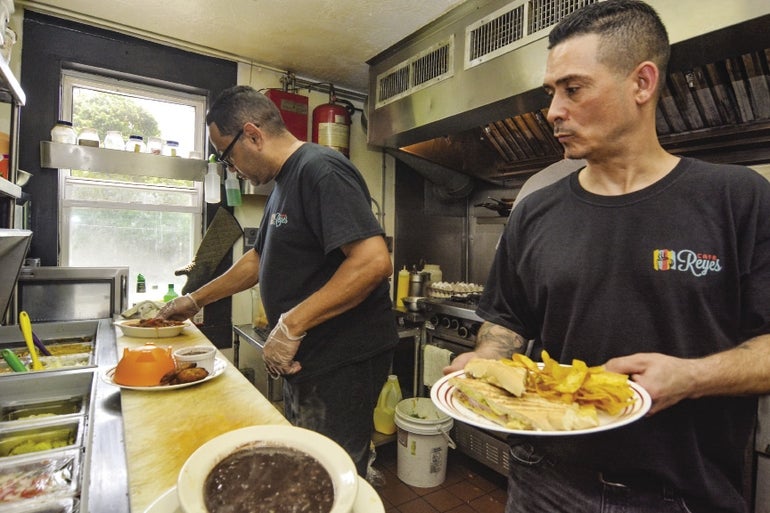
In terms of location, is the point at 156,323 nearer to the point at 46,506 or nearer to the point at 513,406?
the point at 46,506

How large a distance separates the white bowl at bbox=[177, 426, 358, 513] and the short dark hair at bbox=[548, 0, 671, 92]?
1.05 meters

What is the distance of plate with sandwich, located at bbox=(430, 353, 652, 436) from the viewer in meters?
0.77

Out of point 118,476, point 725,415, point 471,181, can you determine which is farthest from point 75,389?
point 471,181

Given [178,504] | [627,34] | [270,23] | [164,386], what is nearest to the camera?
[178,504]

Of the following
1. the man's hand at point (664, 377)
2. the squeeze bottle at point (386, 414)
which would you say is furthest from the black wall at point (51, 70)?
the man's hand at point (664, 377)

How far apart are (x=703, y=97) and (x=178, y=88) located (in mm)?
3338

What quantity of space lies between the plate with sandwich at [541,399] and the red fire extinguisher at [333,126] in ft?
9.26

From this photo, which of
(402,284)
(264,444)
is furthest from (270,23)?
(264,444)

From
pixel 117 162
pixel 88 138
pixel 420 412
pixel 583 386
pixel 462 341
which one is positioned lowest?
pixel 420 412

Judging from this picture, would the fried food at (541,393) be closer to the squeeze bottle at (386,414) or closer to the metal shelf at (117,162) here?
the squeeze bottle at (386,414)

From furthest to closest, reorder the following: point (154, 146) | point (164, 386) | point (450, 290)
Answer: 1. point (450, 290)
2. point (154, 146)
3. point (164, 386)

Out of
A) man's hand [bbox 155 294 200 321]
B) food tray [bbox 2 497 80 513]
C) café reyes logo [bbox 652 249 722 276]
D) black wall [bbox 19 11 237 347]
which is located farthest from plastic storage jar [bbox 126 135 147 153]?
café reyes logo [bbox 652 249 722 276]

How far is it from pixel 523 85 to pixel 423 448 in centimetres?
220

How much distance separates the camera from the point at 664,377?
811 millimetres
